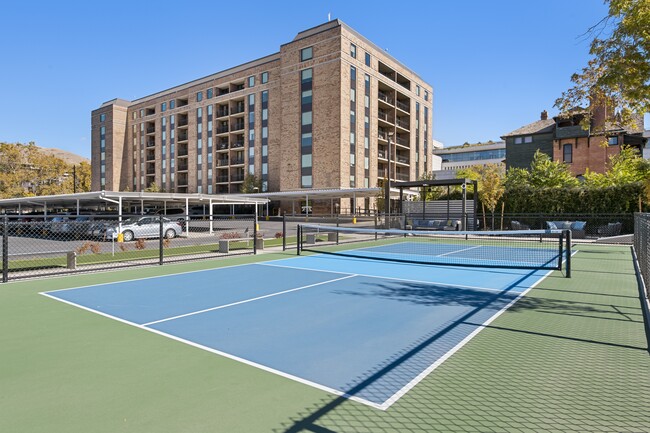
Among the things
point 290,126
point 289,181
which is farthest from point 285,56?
point 289,181

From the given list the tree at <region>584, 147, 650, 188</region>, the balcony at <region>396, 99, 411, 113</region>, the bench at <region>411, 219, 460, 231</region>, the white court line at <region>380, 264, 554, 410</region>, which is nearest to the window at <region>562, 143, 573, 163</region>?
the tree at <region>584, 147, 650, 188</region>

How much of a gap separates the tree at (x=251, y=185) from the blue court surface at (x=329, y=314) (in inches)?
2085

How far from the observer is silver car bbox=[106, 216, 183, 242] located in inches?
989

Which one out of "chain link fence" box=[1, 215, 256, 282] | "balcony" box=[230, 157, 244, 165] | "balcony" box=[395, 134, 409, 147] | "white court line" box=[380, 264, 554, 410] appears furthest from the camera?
"balcony" box=[230, 157, 244, 165]

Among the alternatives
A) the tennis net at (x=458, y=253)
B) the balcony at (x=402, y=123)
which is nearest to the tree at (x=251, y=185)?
the balcony at (x=402, y=123)

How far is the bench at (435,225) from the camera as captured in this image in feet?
96.3

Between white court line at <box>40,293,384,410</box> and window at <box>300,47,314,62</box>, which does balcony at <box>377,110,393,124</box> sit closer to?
window at <box>300,47,314,62</box>

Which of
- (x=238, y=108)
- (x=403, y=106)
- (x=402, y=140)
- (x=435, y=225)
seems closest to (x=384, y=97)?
(x=403, y=106)

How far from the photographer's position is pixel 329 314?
7207 mm

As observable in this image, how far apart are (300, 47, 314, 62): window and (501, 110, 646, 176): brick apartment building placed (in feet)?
100

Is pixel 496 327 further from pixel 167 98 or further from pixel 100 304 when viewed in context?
pixel 167 98

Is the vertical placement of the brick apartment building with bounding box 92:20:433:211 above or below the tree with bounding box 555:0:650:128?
above

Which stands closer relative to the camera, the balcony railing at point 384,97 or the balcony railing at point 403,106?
the balcony railing at point 384,97

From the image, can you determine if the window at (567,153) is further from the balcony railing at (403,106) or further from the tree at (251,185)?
the tree at (251,185)
